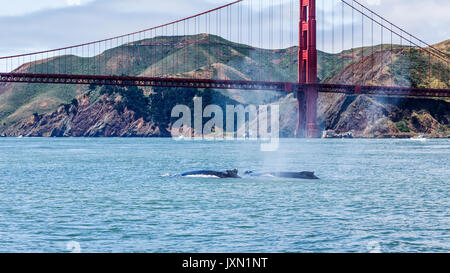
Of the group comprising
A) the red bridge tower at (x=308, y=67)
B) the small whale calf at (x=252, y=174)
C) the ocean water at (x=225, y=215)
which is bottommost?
the ocean water at (x=225, y=215)

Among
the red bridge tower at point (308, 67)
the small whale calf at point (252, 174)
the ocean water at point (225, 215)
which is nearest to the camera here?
the ocean water at point (225, 215)

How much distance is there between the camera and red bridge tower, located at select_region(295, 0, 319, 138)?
131625mm

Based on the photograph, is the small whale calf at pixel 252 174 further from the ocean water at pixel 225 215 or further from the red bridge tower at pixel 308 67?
the red bridge tower at pixel 308 67

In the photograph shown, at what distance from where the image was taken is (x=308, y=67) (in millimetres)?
134875

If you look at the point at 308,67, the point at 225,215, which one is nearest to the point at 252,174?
the point at 225,215

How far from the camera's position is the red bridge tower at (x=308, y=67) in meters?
132

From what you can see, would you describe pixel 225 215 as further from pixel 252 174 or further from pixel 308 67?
pixel 308 67

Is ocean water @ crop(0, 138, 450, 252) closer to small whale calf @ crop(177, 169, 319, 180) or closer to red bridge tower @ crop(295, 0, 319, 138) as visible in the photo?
small whale calf @ crop(177, 169, 319, 180)

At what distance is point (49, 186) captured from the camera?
1433 inches

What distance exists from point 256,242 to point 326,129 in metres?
162

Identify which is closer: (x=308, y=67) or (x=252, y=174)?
(x=252, y=174)

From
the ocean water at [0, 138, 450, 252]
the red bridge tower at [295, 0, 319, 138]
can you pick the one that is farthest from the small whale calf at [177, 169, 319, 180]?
the red bridge tower at [295, 0, 319, 138]

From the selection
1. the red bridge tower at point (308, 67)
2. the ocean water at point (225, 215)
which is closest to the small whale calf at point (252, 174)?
the ocean water at point (225, 215)

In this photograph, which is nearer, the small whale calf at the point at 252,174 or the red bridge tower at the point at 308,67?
the small whale calf at the point at 252,174
